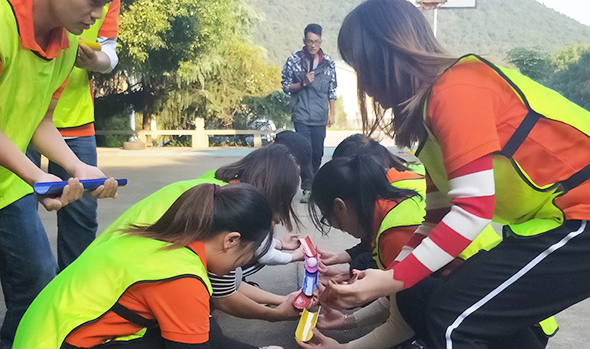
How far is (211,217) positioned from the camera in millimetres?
1506

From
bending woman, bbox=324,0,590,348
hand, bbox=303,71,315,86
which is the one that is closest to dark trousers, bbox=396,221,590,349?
bending woman, bbox=324,0,590,348

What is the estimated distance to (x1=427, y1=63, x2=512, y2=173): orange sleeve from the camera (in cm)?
128

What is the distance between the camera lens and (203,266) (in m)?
1.49

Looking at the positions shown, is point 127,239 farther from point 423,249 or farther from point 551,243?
point 551,243

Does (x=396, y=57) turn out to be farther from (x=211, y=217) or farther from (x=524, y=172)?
(x=211, y=217)

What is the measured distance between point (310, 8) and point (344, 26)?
82.4m

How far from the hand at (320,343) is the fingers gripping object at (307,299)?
2 centimetres

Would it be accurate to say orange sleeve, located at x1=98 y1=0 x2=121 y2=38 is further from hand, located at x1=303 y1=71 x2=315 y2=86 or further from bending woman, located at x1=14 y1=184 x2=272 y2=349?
hand, located at x1=303 y1=71 x2=315 y2=86

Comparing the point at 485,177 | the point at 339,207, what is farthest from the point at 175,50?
the point at 485,177

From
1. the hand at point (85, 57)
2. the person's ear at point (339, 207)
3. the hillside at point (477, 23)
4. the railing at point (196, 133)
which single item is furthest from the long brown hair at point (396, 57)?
the hillside at point (477, 23)

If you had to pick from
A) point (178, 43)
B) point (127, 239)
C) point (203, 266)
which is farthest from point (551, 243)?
point (178, 43)

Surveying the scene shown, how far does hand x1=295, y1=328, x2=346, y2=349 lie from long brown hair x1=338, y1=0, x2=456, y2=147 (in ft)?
2.76

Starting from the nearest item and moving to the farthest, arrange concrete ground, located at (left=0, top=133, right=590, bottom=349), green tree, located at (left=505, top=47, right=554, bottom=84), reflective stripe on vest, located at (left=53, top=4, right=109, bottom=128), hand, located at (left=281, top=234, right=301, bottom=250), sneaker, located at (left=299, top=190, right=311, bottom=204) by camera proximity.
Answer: concrete ground, located at (left=0, top=133, right=590, bottom=349) → reflective stripe on vest, located at (left=53, top=4, right=109, bottom=128) → hand, located at (left=281, top=234, right=301, bottom=250) → sneaker, located at (left=299, top=190, right=311, bottom=204) → green tree, located at (left=505, top=47, right=554, bottom=84)

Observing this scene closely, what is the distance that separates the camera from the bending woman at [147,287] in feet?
4.58
